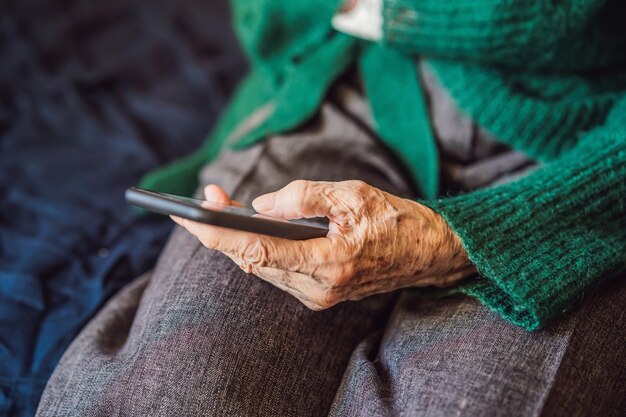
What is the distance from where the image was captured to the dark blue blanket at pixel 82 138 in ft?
2.59

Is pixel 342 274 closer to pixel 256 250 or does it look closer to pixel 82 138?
pixel 256 250

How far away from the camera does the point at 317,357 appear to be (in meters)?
0.65

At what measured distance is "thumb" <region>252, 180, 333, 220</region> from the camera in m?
0.56

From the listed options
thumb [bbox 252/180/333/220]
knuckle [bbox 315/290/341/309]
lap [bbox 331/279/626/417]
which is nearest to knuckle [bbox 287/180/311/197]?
thumb [bbox 252/180/333/220]

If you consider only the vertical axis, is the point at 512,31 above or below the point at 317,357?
above

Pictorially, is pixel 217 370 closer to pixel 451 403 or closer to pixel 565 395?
pixel 451 403

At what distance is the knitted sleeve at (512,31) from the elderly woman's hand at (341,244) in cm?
27

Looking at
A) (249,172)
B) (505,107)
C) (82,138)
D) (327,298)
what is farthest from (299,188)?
(82,138)

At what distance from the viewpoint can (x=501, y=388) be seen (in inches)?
20.9

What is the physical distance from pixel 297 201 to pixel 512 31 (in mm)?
373

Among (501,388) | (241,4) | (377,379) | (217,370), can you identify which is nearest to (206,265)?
(217,370)

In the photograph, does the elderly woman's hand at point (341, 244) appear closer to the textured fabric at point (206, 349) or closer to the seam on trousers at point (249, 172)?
the textured fabric at point (206, 349)

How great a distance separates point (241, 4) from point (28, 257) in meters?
0.52

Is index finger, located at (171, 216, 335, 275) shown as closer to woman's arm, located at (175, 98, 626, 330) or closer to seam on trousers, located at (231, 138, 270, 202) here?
woman's arm, located at (175, 98, 626, 330)
